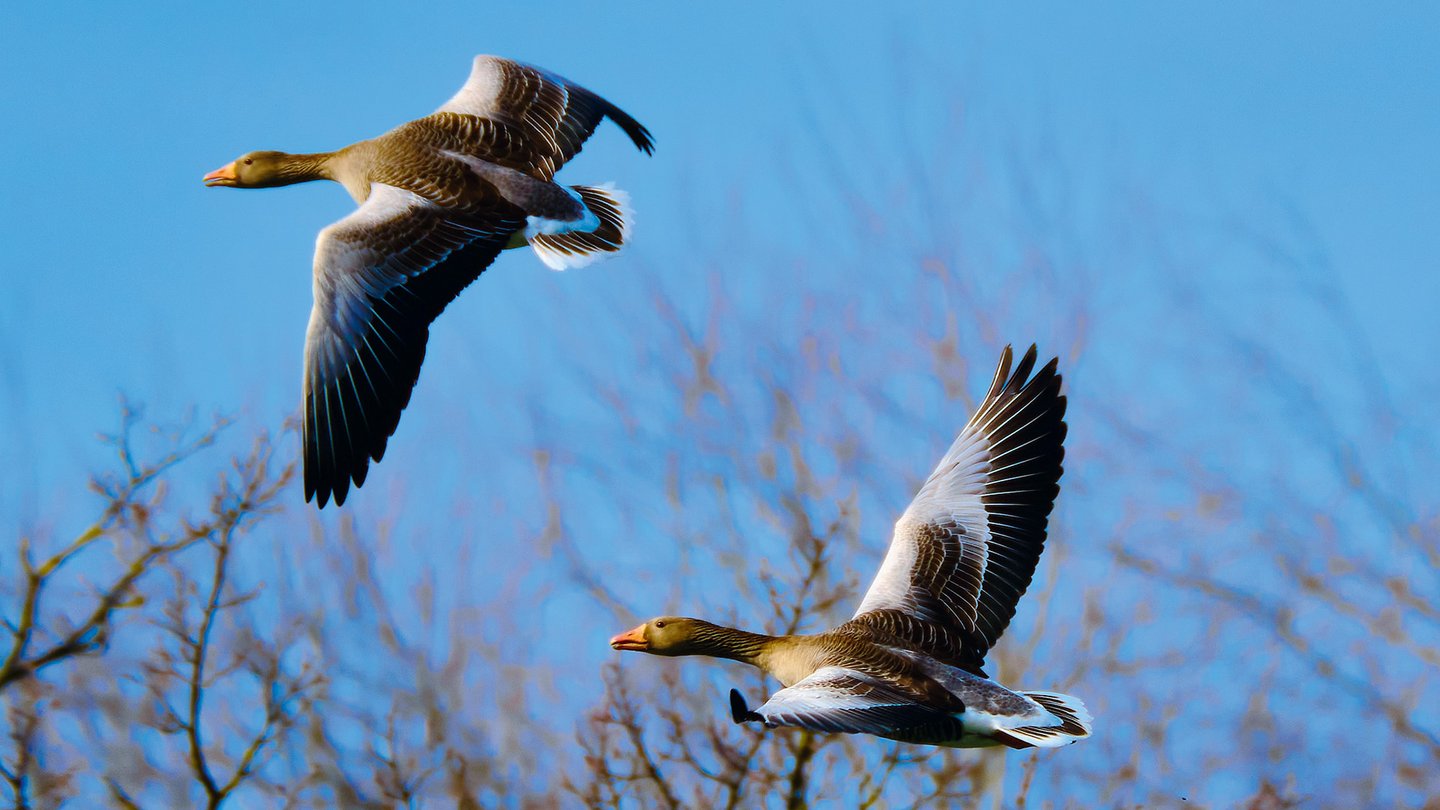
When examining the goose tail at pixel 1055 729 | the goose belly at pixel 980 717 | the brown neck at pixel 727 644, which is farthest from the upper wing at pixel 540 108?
the goose tail at pixel 1055 729

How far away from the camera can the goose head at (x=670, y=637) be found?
306 inches

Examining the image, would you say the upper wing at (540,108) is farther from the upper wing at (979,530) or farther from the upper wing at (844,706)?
the upper wing at (844,706)

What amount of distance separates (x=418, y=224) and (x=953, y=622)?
10.8 ft

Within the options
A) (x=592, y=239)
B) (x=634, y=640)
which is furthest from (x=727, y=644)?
(x=592, y=239)

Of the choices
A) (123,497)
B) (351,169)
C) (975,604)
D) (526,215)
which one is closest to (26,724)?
(123,497)

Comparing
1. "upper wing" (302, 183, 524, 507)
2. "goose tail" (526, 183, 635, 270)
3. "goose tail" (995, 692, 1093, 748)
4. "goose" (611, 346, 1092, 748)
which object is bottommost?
"goose tail" (995, 692, 1093, 748)

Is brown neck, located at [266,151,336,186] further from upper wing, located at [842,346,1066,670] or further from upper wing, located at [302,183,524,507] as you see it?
upper wing, located at [842,346,1066,670]

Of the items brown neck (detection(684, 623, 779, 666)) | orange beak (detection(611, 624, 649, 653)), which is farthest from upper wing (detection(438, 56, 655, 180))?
brown neck (detection(684, 623, 779, 666))

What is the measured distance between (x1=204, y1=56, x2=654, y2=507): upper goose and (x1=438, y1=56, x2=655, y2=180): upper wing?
0.4 inches

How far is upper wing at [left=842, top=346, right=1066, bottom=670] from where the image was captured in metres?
7.37

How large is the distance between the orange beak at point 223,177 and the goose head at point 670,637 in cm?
397

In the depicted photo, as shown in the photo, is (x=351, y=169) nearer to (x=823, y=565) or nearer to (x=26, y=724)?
(x=823, y=565)

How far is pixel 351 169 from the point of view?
832cm

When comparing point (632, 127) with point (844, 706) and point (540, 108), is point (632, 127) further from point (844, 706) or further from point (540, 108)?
point (844, 706)
